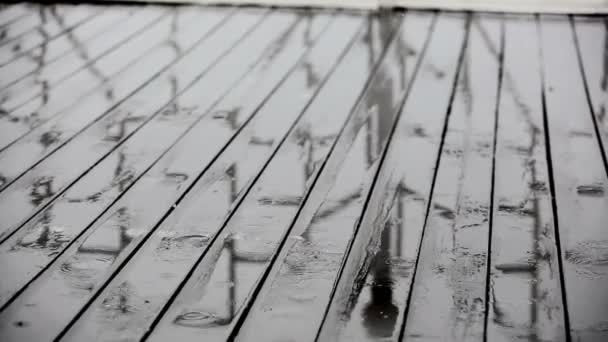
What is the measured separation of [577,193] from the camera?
6.89 feet

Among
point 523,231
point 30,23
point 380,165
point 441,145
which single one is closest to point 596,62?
point 441,145

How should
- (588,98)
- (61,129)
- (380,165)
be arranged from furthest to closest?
1. (588,98)
2. (61,129)
3. (380,165)

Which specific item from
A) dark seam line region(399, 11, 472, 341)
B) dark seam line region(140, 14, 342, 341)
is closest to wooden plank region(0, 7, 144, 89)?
dark seam line region(140, 14, 342, 341)

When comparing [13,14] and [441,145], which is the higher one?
[13,14]

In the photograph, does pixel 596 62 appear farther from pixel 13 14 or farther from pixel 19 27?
pixel 13 14

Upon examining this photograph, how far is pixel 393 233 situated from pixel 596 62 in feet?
5.57

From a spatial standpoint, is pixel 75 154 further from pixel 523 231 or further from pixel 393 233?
pixel 523 231

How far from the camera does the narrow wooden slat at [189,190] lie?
5.30 feet

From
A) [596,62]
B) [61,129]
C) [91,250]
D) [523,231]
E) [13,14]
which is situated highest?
[596,62]

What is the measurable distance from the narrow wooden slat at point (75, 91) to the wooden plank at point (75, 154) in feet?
0.15

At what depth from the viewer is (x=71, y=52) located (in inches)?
135

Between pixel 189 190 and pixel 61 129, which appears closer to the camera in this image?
pixel 189 190

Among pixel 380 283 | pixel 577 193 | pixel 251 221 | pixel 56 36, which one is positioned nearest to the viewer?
pixel 380 283

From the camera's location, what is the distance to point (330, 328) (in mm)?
1544
